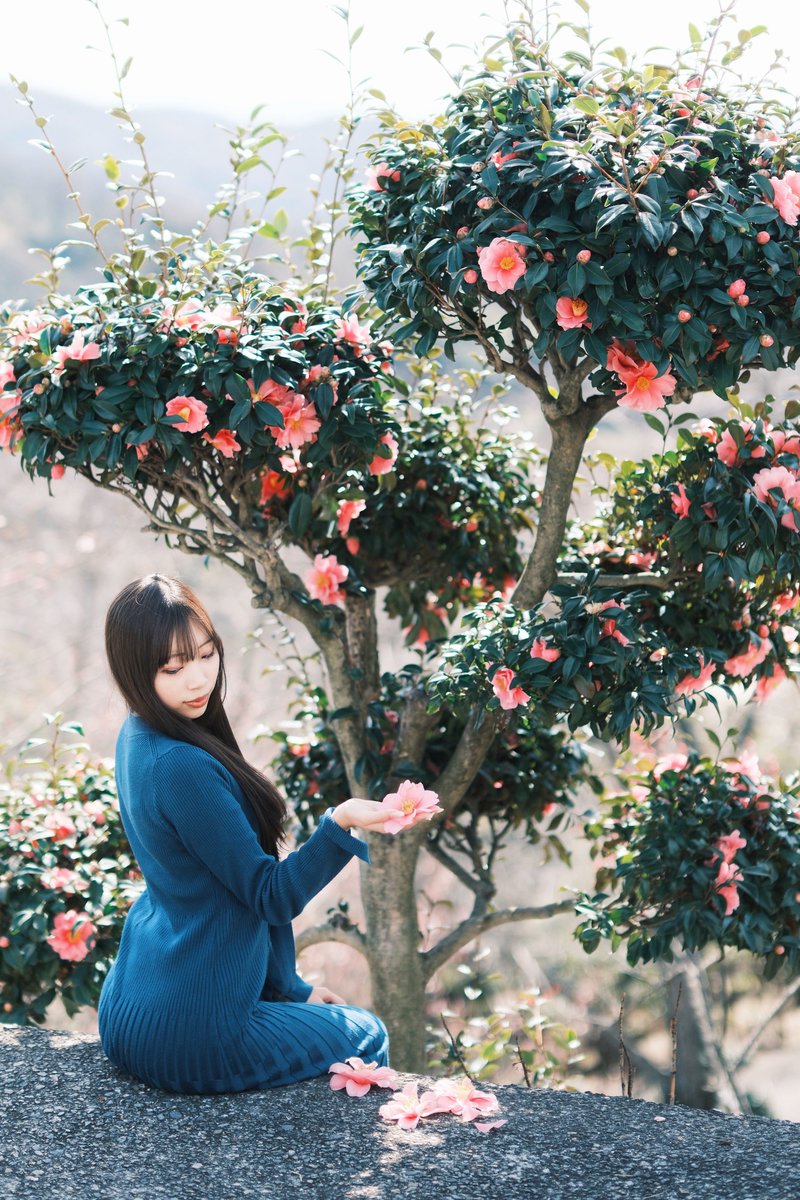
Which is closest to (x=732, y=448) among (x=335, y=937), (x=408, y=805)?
(x=408, y=805)

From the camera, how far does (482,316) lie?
2.02 meters

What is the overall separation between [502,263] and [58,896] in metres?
1.62

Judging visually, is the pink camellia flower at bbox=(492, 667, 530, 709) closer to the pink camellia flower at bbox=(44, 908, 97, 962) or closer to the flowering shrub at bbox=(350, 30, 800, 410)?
the flowering shrub at bbox=(350, 30, 800, 410)

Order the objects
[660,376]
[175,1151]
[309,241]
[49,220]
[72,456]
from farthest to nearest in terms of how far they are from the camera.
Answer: [49,220]
[309,241]
[72,456]
[660,376]
[175,1151]

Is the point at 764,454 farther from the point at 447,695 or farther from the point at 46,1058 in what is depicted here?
the point at 46,1058

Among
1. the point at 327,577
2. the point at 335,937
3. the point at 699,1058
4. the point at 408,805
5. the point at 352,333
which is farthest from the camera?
the point at 699,1058

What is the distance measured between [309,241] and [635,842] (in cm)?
145

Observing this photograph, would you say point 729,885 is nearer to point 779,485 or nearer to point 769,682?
point 769,682

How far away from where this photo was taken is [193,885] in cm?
178

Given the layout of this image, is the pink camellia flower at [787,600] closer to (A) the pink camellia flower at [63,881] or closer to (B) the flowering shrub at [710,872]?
(B) the flowering shrub at [710,872]

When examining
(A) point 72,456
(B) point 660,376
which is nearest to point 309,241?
(A) point 72,456

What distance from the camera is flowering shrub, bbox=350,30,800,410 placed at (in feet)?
5.69

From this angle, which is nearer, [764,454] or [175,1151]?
[175,1151]

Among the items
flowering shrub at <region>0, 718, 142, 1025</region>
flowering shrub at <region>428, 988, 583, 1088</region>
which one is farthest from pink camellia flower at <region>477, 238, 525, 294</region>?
flowering shrub at <region>428, 988, 583, 1088</region>
